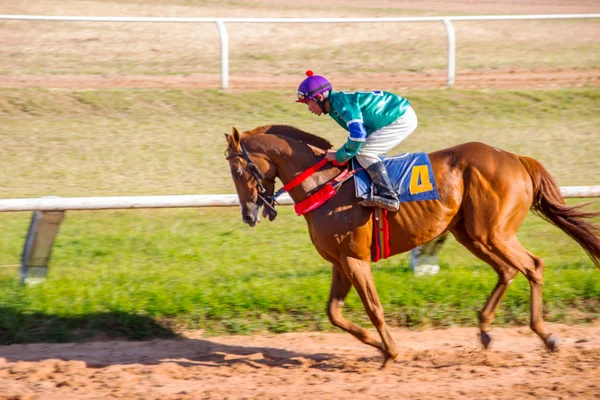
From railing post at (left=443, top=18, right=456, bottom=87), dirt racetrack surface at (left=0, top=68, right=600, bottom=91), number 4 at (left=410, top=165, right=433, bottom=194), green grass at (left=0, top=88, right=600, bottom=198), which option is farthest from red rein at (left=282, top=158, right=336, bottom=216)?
dirt racetrack surface at (left=0, top=68, right=600, bottom=91)

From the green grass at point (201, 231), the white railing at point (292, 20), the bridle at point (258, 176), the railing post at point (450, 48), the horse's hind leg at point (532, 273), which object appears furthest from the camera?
the railing post at point (450, 48)

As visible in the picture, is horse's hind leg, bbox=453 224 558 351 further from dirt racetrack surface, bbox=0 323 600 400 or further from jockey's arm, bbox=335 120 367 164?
jockey's arm, bbox=335 120 367 164

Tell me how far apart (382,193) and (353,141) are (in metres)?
0.44

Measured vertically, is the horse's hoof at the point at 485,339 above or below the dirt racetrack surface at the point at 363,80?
below

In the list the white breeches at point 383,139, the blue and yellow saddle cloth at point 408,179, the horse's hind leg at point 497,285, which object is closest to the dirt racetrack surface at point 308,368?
the horse's hind leg at point 497,285

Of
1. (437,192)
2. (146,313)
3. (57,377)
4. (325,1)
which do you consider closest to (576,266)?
(437,192)

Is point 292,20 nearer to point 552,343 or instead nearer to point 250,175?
point 250,175

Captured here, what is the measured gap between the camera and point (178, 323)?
254 inches

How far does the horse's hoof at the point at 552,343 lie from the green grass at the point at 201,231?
706mm

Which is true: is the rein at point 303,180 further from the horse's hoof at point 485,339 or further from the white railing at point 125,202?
the horse's hoof at point 485,339

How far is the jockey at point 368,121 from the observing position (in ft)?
18.3

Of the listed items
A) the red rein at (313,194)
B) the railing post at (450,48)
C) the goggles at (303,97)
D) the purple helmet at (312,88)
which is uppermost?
the railing post at (450,48)

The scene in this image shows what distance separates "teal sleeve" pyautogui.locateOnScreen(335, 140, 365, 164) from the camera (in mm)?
5547

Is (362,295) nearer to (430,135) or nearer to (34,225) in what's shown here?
(34,225)
